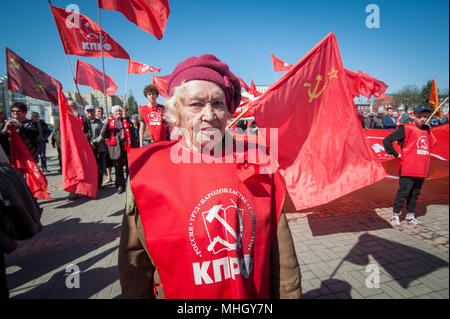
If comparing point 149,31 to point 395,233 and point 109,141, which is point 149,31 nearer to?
point 109,141

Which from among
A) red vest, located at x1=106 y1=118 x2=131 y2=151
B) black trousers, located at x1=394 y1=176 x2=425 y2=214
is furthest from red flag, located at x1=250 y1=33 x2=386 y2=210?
red vest, located at x1=106 y1=118 x2=131 y2=151

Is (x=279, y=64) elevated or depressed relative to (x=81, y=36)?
elevated

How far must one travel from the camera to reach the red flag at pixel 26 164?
4477mm

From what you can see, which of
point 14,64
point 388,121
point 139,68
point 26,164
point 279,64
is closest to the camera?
point 26,164

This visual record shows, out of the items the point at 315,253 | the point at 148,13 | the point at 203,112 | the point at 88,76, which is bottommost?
the point at 315,253

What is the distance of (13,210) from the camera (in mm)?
1527

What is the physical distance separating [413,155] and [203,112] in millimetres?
4072

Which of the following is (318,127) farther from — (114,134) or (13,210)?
(114,134)

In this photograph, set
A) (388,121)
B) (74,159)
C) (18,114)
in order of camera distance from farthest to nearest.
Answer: (388,121)
(18,114)
(74,159)

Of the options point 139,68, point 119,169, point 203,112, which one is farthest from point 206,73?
point 139,68
